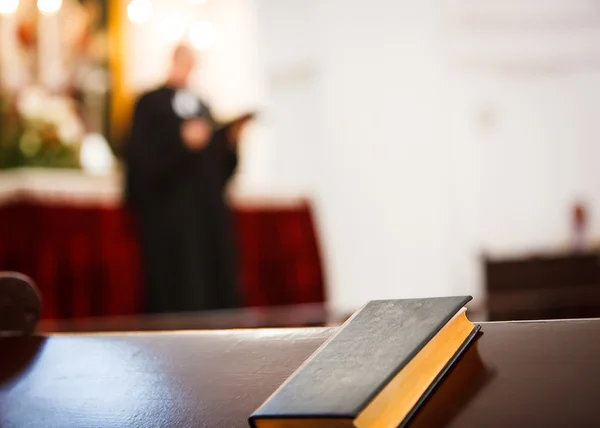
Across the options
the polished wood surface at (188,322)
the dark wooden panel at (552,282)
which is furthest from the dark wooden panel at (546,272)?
the polished wood surface at (188,322)

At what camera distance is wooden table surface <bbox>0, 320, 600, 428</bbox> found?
29.1 inches

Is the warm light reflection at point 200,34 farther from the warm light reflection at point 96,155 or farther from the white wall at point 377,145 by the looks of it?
the white wall at point 377,145

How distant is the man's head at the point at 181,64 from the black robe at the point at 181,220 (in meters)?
0.27

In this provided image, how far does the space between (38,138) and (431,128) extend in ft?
13.0

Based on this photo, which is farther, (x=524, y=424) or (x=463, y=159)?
(x=463, y=159)

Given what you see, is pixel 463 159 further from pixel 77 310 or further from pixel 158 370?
pixel 158 370

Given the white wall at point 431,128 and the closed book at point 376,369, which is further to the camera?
the white wall at point 431,128

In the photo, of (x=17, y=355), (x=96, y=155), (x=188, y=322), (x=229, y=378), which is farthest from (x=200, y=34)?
(x=229, y=378)

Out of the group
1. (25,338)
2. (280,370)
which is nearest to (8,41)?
(25,338)

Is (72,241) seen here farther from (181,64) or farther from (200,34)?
(200,34)

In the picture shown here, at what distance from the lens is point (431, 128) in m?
7.45

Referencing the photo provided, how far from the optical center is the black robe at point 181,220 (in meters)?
4.55

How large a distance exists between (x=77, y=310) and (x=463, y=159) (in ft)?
15.2

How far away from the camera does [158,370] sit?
3.26ft
